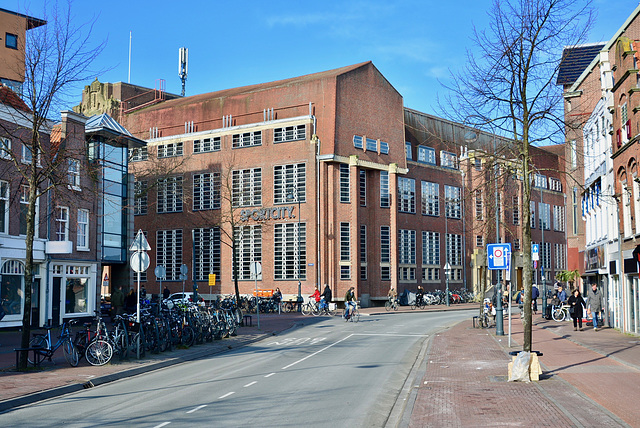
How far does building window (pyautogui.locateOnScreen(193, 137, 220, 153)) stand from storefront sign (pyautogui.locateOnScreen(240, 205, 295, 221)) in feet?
20.3

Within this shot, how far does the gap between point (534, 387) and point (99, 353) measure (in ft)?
33.0

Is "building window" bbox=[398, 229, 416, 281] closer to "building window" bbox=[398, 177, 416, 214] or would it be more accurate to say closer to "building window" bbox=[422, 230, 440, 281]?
"building window" bbox=[422, 230, 440, 281]

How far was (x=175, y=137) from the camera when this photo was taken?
57.5m

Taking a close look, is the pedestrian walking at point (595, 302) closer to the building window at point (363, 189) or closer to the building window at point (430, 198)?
the building window at point (363, 189)

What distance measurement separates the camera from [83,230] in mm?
31875

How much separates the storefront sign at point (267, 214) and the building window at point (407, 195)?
10151mm

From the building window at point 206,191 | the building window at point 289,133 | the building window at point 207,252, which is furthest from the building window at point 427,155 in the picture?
the building window at point 207,252

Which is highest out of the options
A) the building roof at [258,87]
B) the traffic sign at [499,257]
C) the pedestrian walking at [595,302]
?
the building roof at [258,87]

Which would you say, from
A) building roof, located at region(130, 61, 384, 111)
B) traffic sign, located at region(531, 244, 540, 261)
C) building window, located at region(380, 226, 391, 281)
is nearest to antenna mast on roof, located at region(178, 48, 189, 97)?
building roof, located at region(130, 61, 384, 111)

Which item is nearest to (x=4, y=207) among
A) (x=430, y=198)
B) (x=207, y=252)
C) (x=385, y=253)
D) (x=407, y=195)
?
(x=207, y=252)

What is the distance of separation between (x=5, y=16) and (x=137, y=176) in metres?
15.6

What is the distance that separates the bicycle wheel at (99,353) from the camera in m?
16.2

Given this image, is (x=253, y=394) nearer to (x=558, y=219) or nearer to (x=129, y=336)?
(x=129, y=336)

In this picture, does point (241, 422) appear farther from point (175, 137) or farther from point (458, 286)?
point (458, 286)
